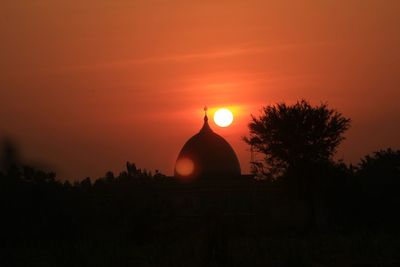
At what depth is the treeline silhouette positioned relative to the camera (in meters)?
23.3

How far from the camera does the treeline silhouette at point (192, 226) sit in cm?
2328

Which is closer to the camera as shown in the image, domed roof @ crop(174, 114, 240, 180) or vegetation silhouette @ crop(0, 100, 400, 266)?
vegetation silhouette @ crop(0, 100, 400, 266)

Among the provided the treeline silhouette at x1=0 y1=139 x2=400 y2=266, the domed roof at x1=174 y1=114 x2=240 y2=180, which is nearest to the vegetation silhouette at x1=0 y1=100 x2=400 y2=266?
the treeline silhouette at x1=0 y1=139 x2=400 y2=266

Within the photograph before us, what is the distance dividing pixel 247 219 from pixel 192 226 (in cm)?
392

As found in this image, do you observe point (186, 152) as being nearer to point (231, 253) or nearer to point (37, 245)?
point (37, 245)

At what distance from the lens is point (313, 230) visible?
37.2 metres

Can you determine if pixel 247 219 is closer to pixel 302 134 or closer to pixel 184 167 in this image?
pixel 302 134

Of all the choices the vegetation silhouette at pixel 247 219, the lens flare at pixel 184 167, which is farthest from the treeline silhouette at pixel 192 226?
the lens flare at pixel 184 167

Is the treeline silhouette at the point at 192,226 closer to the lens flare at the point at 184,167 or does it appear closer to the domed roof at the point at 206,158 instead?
the domed roof at the point at 206,158

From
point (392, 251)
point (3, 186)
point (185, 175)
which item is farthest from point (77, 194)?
point (185, 175)

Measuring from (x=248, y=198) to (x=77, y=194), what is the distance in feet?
59.1

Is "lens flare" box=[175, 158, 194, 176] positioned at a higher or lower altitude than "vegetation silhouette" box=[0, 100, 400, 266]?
higher

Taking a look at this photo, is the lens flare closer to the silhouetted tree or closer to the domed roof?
the domed roof

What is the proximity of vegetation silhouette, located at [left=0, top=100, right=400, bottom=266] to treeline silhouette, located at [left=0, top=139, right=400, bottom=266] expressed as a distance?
5 cm
